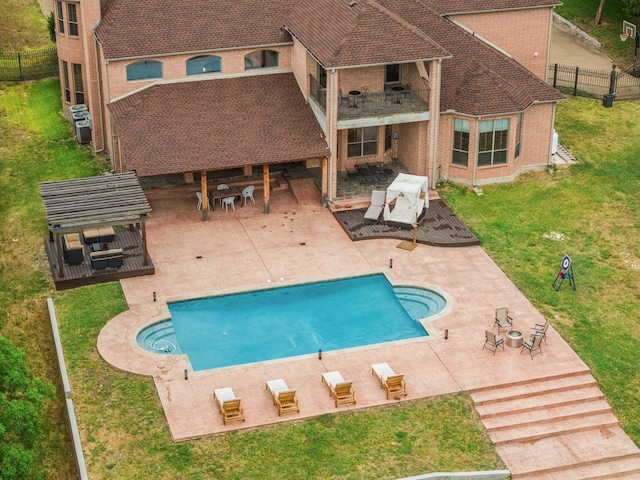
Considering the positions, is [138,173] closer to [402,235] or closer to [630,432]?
[402,235]

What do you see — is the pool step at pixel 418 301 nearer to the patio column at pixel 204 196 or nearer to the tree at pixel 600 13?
the patio column at pixel 204 196

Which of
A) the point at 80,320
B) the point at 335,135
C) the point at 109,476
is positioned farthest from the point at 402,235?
the point at 109,476

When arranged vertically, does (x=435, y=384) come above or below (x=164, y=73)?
below

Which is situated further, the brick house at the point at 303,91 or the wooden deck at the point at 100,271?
the brick house at the point at 303,91

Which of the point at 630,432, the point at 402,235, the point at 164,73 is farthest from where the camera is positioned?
the point at 164,73

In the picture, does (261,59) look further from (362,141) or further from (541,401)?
(541,401)

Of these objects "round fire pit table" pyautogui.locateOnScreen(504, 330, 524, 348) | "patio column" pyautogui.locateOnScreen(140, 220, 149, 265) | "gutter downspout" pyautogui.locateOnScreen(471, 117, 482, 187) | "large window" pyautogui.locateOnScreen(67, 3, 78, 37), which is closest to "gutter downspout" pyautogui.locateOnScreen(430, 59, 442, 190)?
"gutter downspout" pyautogui.locateOnScreen(471, 117, 482, 187)

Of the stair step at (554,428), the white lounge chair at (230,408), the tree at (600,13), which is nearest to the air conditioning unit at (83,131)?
the white lounge chair at (230,408)
